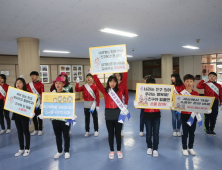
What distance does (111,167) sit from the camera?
248 cm

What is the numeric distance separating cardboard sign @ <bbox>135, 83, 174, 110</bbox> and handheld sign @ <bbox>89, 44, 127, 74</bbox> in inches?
17.2

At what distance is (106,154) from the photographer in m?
2.91

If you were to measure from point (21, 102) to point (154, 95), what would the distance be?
224 centimetres

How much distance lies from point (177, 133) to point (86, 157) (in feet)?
6.98

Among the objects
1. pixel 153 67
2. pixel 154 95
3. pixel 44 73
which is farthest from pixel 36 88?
pixel 153 67

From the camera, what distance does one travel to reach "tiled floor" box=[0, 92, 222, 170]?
99.3 inches

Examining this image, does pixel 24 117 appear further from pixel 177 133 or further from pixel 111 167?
pixel 177 133

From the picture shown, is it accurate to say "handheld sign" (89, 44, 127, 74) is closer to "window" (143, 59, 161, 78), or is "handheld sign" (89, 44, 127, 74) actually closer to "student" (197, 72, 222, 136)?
"student" (197, 72, 222, 136)

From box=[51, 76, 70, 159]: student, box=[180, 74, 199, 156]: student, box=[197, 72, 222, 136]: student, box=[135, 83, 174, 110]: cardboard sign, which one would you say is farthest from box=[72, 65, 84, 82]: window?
box=[180, 74, 199, 156]: student

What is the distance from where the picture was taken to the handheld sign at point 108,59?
2.57m

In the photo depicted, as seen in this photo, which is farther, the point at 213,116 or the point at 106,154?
the point at 213,116

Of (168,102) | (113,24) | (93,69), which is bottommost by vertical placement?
(168,102)

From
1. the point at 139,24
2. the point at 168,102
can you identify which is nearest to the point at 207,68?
the point at 139,24

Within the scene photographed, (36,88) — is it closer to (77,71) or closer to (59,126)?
(59,126)
